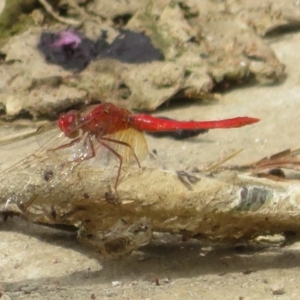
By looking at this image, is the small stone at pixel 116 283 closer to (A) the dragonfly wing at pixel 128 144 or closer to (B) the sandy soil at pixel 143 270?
(B) the sandy soil at pixel 143 270

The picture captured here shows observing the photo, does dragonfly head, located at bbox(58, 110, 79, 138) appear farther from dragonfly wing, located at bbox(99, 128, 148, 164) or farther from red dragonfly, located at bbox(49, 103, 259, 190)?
dragonfly wing, located at bbox(99, 128, 148, 164)

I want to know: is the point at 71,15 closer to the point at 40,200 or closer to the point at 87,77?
the point at 87,77

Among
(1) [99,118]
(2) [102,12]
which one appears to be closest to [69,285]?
(1) [99,118]

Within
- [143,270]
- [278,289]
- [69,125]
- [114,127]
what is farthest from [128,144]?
[278,289]

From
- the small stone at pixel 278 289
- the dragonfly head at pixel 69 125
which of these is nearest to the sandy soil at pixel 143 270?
the small stone at pixel 278 289

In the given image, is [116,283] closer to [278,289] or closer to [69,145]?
[278,289]

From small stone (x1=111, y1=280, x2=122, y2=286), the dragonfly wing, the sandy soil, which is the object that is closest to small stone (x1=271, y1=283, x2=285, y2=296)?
the sandy soil

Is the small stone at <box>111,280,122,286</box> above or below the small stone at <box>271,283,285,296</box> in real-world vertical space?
above

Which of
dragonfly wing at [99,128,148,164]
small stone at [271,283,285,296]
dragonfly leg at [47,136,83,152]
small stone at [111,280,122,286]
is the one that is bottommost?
small stone at [271,283,285,296]

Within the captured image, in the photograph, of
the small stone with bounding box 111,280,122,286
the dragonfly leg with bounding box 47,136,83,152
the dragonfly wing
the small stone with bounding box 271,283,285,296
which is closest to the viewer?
the small stone with bounding box 271,283,285,296
